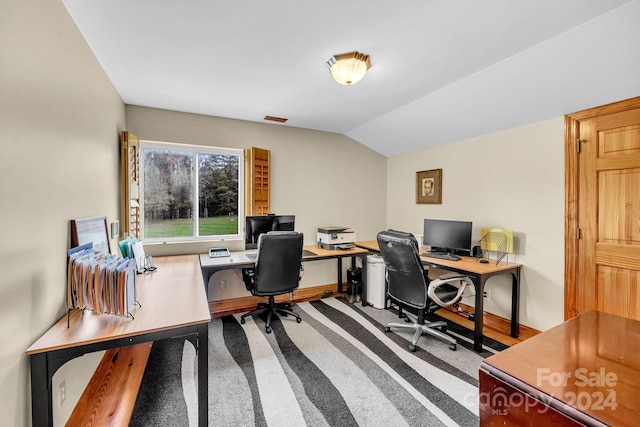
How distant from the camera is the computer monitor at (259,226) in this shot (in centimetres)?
332

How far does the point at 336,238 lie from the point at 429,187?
4.90 ft

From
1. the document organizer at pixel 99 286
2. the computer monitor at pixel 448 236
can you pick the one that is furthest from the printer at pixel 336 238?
the document organizer at pixel 99 286

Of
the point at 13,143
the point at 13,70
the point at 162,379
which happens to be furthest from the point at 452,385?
the point at 13,70

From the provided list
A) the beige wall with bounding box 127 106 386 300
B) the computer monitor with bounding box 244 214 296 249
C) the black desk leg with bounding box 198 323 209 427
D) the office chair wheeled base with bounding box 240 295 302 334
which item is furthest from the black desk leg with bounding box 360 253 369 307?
the black desk leg with bounding box 198 323 209 427

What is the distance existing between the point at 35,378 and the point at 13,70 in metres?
1.31

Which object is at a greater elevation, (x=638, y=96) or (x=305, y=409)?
(x=638, y=96)

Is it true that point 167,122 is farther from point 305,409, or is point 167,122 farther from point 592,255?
point 592,255

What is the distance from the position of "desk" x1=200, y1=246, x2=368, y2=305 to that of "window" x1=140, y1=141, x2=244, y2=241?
0.43 metres

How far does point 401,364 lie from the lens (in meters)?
2.40

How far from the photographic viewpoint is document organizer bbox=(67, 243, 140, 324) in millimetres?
1452

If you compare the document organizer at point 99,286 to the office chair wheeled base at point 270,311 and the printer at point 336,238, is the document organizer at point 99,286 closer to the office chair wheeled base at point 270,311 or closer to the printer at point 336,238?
the office chair wheeled base at point 270,311

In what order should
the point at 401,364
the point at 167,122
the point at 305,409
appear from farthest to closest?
the point at 167,122, the point at 401,364, the point at 305,409

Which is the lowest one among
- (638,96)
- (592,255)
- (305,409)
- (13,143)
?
(305,409)

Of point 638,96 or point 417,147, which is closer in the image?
point 638,96
